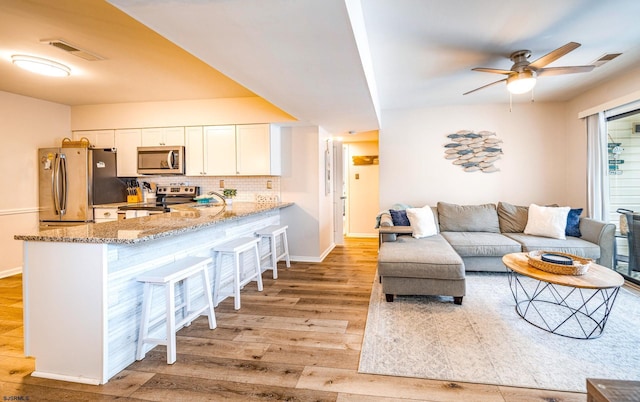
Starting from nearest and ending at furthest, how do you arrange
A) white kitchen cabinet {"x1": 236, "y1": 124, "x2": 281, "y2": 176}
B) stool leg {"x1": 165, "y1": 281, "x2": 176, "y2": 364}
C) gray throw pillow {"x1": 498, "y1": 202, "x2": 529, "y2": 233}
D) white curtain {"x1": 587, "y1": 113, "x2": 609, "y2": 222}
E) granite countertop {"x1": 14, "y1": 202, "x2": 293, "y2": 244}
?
granite countertop {"x1": 14, "y1": 202, "x2": 293, "y2": 244}, stool leg {"x1": 165, "y1": 281, "x2": 176, "y2": 364}, white curtain {"x1": 587, "y1": 113, "x2": 609, "y2": 222}, gray throw pillow {"x1": 498, "y1": 202, "x2": 529, "y2": 233}, white kitchen cabinet {"x1": 236, "y1": 124, "x2": 281, "y2": 176}

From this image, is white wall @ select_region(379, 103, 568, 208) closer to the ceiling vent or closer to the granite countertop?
the granite countertop

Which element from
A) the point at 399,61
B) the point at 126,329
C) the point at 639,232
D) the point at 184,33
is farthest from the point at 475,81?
the point at 126,329

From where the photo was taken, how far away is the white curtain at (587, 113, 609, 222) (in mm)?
4203

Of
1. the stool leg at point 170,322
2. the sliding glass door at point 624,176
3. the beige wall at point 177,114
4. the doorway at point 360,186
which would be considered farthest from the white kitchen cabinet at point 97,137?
the sliding glass door at point 624,176

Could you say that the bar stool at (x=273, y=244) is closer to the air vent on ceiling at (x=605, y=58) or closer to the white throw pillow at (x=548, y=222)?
the white throw pillow at (x=548, y=222)

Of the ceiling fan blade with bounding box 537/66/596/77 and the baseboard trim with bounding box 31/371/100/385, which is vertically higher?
the ceiling fan blade with bounding box 537/66/596/77

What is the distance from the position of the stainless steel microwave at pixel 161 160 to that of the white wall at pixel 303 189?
1.60m

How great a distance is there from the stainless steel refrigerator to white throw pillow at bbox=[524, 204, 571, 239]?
627 centimetres

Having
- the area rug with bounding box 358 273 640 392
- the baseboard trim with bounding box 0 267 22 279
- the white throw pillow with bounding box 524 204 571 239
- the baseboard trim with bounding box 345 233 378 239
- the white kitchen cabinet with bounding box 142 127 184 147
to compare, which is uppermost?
the white kitchen cabinet with bounding box 142 127 184 147

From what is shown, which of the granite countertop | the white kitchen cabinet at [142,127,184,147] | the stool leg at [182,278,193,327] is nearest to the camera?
the granite countertop

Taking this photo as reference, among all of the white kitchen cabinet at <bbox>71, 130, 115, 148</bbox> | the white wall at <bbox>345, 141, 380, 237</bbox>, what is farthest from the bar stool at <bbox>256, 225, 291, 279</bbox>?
the white kitchen cabinet at <bbox>71, 130, 115, 148</bbox>

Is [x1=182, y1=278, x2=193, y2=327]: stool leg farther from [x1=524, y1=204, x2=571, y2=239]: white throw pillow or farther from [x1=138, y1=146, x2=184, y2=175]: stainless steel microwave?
[x1=524, y1=204, x2=571, y2=239]: white throw pillow

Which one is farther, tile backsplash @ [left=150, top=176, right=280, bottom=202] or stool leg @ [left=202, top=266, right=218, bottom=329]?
tile backsplash @ [left=150, top=176, right=280, bottom=202]

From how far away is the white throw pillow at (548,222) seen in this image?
4098mm
